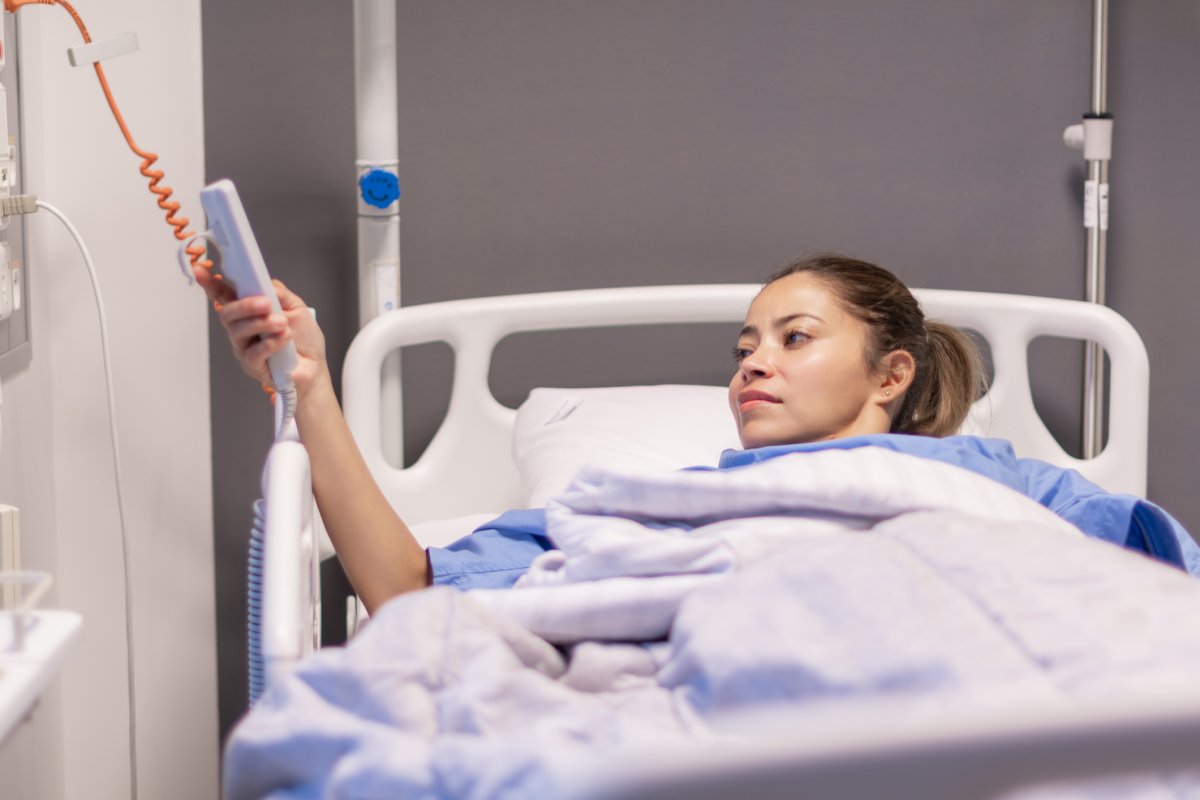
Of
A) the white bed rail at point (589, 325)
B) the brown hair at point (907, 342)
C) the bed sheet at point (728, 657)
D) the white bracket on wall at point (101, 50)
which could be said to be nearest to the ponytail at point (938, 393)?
the brown hair at point (907, 342)

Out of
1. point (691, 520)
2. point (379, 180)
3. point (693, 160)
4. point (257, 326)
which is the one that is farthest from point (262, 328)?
point (693, 160)

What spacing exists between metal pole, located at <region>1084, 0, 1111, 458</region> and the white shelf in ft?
5.67

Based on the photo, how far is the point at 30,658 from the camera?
78 cm

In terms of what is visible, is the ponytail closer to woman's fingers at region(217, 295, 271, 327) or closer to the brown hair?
the brown hair

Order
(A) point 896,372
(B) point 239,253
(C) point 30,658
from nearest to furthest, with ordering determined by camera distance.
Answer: (C) point 30,658 → (B) point 239,253 → (A) point 896,372

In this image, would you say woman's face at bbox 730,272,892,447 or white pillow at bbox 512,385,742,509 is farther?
white pillow at bbox 512,385,742,509

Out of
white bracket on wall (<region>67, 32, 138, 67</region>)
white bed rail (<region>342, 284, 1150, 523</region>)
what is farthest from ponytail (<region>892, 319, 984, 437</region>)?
white bracket on wall (<region>67, 32, 138, 67</region>)

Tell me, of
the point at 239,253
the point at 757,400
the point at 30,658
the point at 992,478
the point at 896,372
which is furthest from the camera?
the point at 896,372

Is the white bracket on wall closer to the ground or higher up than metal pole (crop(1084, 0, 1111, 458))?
higher up

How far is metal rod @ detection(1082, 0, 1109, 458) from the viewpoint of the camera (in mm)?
2111

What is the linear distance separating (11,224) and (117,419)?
0.41 m

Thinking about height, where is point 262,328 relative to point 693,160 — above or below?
below

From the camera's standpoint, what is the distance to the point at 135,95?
191cm

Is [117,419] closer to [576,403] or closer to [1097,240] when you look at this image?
[576,403]
